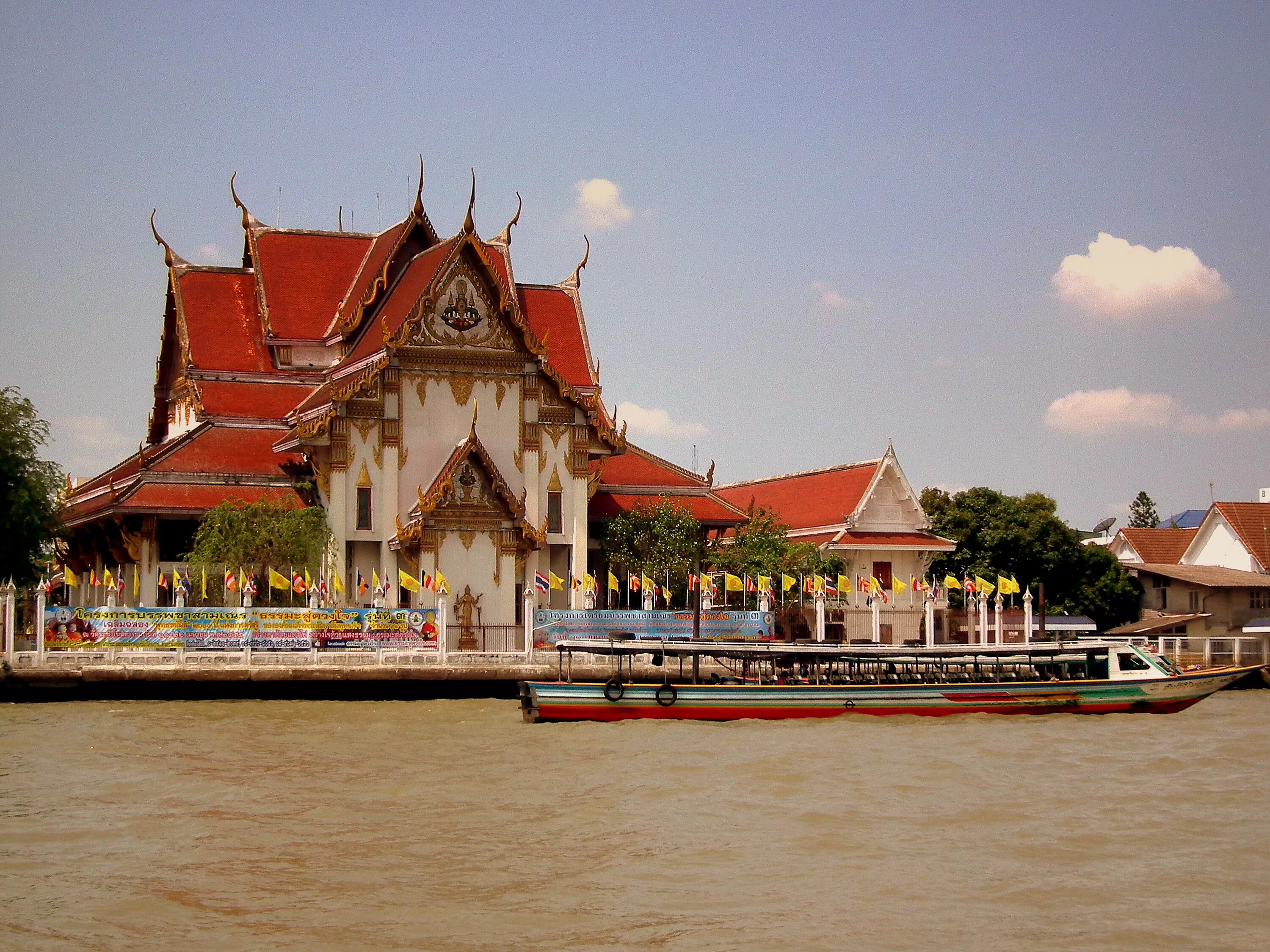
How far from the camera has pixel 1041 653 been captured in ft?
105

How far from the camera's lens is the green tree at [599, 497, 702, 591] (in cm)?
4125

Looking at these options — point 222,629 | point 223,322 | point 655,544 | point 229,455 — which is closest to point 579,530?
point 655,544

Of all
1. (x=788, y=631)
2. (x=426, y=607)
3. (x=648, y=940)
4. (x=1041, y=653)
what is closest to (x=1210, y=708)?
(x=1041, y=653)

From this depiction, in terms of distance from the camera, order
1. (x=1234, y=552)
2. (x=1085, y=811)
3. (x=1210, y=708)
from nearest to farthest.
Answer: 1. (x=1085, y=811)
2. (x=1210, y=708)
3. (x=1234, y=552)

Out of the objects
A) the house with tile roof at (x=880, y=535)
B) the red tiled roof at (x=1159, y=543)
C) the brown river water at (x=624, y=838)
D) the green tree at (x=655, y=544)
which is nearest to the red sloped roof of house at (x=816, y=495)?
the house with tile roof at (x=880, y=535)

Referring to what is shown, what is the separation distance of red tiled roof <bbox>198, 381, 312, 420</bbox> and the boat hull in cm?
1583

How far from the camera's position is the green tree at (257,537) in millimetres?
36156

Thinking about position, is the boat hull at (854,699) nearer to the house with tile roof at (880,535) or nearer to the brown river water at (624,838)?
the brown river water at (624,838)

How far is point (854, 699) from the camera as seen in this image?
30.4m

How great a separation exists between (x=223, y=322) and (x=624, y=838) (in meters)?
31.8

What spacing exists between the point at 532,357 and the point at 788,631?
30.5ft

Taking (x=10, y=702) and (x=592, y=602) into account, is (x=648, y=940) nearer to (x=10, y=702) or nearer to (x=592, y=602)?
(x=10, y=702)

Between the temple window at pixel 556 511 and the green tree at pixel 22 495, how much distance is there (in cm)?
1174

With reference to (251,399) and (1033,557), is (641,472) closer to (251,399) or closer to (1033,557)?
(251,399)
